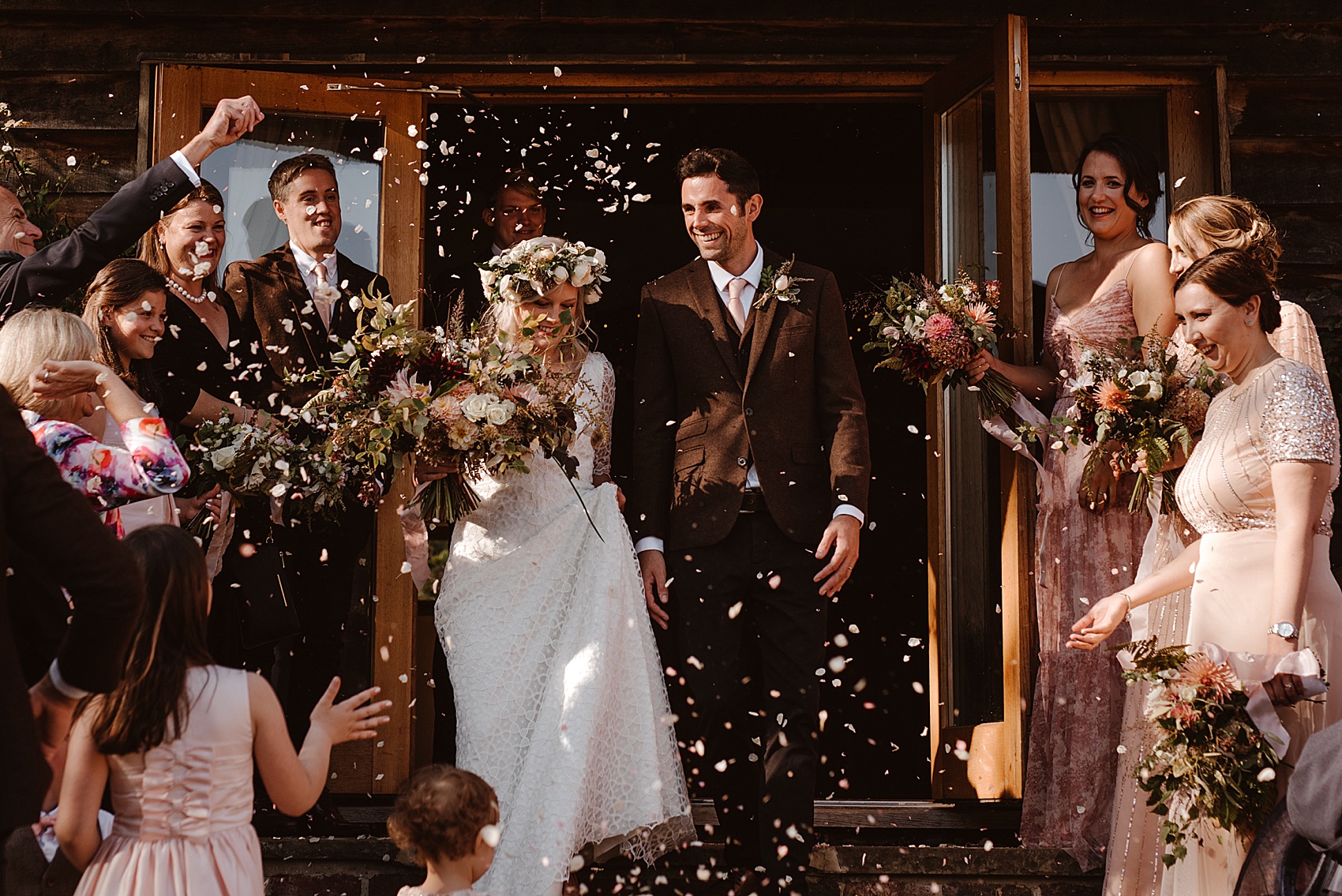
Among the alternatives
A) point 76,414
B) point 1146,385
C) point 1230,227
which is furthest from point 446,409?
point 1230,227

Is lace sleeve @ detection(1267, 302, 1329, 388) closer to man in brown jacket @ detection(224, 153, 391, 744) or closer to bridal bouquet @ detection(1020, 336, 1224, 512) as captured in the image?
bridal bouquet @ detection(1020, 336, 1224, 512)

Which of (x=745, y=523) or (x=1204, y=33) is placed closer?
(x=745, y=523)

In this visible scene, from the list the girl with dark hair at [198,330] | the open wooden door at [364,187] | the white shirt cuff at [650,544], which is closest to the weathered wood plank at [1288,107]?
the white shirt cuff at [650,544]

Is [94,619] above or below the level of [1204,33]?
below

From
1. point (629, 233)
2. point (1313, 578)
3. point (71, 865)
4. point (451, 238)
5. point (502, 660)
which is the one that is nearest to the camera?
point (71, 865)

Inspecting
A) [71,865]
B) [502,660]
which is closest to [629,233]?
[502,660]

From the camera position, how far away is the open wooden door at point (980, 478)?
15.8 feet

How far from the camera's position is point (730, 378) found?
175 inches

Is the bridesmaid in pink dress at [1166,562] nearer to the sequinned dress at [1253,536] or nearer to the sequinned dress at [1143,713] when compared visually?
the sequinned dress at [1143,713]

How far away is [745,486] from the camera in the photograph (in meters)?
4.36

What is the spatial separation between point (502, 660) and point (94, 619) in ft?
6.06

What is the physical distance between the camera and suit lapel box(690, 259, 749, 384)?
445 cm

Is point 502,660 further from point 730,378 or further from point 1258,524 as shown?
point 1258,524

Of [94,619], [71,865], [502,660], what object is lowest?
[71,865]
